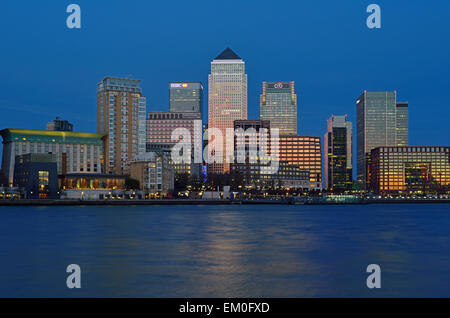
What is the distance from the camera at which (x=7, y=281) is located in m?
35.4

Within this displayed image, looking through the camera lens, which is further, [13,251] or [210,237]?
[210,237]

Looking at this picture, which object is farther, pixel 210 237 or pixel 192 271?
pixel 210 237

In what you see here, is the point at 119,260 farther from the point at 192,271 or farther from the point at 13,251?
the point at 13,251

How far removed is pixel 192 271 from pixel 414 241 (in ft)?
115

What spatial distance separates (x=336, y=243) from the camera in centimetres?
6156

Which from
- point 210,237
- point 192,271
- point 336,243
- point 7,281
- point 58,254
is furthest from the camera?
point 210,237

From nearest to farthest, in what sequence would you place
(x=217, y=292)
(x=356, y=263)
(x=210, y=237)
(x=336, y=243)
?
(x=217, y=292), (x=356, y=263), (x=336, y=243), (x=210, y=237)

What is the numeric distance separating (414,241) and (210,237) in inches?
992
